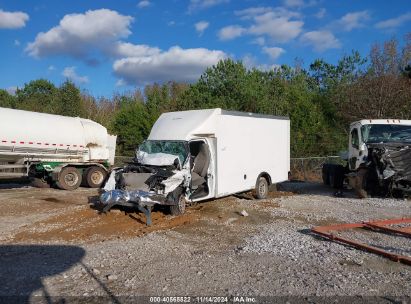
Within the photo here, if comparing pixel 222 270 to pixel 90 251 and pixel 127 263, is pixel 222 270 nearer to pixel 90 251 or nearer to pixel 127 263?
pixel 127 263

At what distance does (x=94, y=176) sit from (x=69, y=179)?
112cm

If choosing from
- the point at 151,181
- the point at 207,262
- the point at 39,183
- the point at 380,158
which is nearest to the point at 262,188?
the point at 380,158

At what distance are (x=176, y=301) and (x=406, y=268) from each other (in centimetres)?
340

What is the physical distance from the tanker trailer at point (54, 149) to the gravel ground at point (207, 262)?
739 cm

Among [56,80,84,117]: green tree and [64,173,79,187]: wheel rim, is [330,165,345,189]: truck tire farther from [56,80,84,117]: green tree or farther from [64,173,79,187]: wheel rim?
[56,80,84,117]: green tree

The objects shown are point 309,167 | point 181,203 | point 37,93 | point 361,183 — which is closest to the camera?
point 181,203

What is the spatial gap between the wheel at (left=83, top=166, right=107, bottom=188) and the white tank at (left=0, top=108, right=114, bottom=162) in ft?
1.47

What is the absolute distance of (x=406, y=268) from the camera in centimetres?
629

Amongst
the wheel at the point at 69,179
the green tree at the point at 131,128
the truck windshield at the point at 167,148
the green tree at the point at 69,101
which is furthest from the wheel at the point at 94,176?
the green tree at the point at 69,101

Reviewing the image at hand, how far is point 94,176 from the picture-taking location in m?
19.1

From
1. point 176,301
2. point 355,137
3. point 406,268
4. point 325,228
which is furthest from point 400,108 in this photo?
point 176,301

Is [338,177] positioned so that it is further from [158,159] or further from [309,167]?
[158,159]

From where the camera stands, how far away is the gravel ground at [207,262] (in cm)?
558

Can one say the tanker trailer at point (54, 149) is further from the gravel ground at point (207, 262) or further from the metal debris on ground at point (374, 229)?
the metal debris on ground at point (374, 229)
